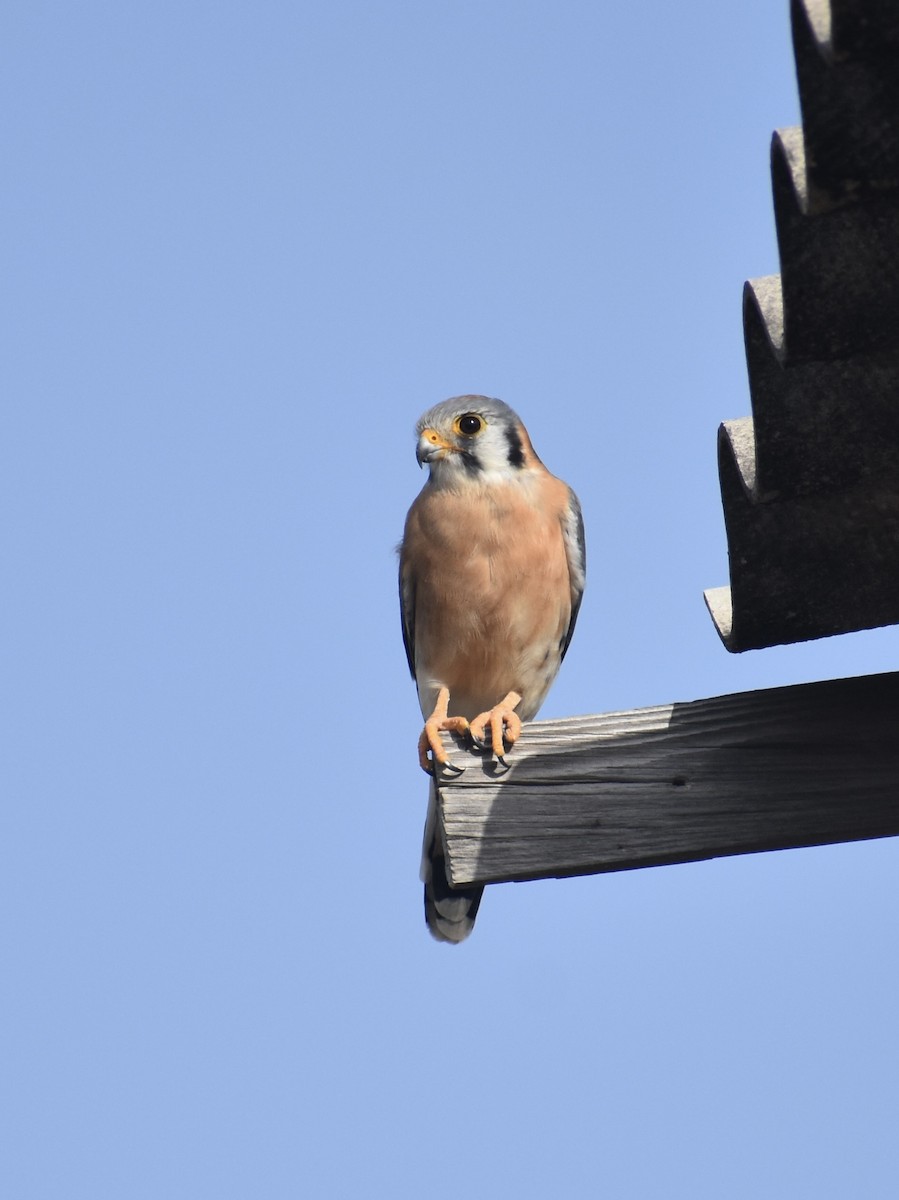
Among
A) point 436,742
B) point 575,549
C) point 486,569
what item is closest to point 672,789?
point 436,742

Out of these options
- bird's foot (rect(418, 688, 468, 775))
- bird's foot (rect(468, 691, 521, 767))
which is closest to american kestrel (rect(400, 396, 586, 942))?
bird's foot (rect(418, 688, 468, 775))

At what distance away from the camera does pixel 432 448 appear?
4.86m

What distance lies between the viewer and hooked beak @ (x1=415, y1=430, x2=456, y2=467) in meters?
4.84

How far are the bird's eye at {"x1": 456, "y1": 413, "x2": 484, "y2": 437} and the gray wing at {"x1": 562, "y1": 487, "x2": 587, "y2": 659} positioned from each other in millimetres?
366

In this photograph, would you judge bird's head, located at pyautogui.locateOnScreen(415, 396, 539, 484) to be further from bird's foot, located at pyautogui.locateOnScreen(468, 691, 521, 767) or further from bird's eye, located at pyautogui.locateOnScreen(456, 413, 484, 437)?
bird's foot, located at pyautogui.locateOnScreen(468, 691, 521, 767)

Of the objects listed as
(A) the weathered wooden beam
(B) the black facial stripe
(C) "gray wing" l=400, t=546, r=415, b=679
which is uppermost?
(B) the black facial stripe

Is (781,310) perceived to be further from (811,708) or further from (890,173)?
(811,708)

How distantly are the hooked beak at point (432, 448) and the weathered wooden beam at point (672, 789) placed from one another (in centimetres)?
221

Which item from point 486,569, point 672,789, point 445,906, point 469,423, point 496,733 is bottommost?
point 445,906

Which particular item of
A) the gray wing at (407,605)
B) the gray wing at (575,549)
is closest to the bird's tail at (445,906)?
the gray wing at (407,605)

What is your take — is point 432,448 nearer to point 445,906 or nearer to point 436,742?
point 445,906

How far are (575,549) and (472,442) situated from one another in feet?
1.59

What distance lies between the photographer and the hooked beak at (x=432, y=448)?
4844 millimetres

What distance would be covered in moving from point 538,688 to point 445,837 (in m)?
2.18
